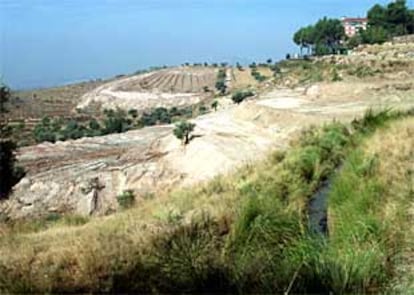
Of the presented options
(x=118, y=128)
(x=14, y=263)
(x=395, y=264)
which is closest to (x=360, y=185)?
(x=395, y=264)

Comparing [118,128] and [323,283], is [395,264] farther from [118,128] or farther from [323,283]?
[118,128]

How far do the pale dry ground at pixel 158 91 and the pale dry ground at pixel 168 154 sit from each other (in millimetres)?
41309

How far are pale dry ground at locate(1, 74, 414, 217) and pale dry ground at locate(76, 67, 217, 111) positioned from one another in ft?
136

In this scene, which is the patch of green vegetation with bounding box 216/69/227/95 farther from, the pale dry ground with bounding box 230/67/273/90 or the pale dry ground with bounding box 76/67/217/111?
the pale dry ground with bounding box 76/67/217/111

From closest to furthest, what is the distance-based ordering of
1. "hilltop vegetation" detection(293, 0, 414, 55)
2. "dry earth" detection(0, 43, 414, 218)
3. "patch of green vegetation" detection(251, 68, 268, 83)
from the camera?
1. "dry earth" detection(0, 43, 414, 218)
2. "hilltop vegetation" detection(293, 0, 414, 55)
3. "patch of green vegetation" detection(251, 68, 268, 83)

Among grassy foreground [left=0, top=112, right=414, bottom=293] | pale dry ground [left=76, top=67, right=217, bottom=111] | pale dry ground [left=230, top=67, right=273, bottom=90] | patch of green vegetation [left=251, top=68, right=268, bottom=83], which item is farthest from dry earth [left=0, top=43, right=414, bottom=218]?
pale dry ground [left=76, top=67, right=217, bottom=111]

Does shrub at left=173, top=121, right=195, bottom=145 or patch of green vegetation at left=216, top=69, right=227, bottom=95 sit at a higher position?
shrub at left=173, top=121, right=195, bottom=145

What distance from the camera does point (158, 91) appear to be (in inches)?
3393

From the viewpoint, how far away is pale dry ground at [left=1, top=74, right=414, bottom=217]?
18.8 metres

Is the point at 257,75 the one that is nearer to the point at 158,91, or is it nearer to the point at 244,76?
the point at 244,76

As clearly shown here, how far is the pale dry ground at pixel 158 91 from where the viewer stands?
76.4 meters

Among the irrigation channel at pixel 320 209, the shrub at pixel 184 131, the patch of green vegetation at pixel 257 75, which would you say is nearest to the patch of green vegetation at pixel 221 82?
the patch of green vegetation at pixel 257 75

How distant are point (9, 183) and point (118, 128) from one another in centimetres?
2566

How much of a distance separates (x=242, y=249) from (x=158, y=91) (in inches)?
3190
